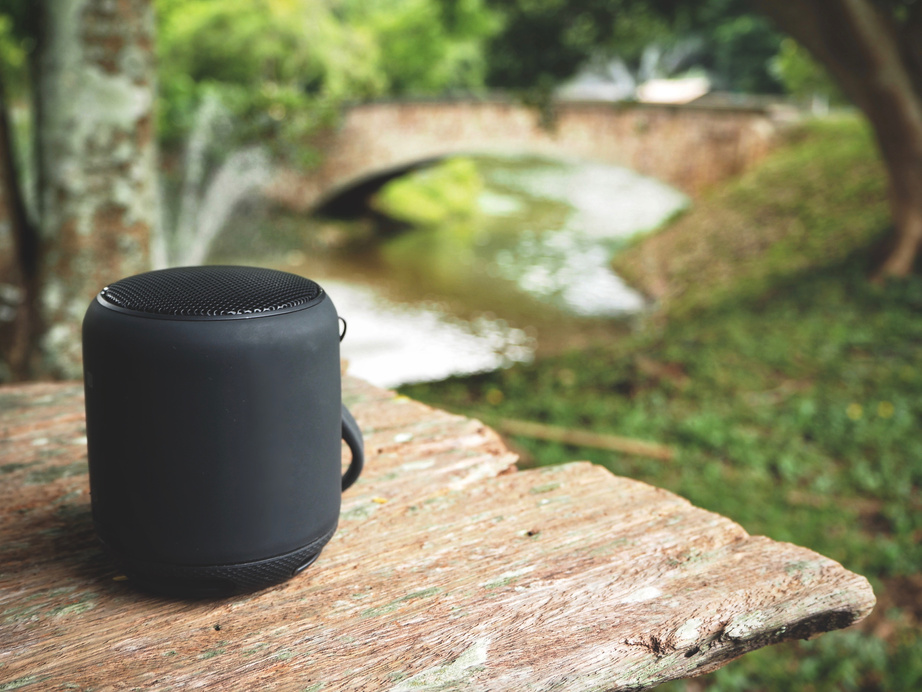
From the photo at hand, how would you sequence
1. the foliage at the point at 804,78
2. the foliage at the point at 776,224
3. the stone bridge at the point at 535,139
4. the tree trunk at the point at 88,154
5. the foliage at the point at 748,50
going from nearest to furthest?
the tree trunk at the point at 88,154 < the foliage at the point at 776,224 < the stone bridge at the point at 535,139 < the foliage at the point at 804,78 < the foliage at the point at 748,50

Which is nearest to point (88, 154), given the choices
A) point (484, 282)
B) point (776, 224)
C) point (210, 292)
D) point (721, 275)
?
point (210, 292)

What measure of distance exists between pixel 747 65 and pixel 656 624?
26573 mm

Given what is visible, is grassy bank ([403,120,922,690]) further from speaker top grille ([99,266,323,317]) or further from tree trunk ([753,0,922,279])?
speaker top grille ([99,266,323,317])

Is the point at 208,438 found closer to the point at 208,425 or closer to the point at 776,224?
the point at 208,425

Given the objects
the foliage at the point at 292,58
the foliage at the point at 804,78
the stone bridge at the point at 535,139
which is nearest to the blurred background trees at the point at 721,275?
the stone bridge at the point at 535,139

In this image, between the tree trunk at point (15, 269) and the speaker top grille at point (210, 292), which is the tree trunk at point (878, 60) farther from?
the speaker top grille at point (210, 292)

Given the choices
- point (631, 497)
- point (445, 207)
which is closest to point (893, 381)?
point (631, 497)

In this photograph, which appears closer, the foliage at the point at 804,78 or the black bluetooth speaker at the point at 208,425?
the black bluetooth speaker at the point at 208,425

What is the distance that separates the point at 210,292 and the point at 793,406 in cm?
491

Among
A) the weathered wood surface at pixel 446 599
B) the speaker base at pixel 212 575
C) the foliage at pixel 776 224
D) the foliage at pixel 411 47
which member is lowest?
the foliage at pixel 776 224

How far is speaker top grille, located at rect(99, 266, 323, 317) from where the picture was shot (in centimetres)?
112

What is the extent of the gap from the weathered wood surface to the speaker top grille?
439mm

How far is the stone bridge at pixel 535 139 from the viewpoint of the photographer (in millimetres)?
13266

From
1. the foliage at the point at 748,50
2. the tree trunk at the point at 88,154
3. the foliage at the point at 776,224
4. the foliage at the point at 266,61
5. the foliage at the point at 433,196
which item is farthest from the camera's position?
the foliage at the point at 748,50
